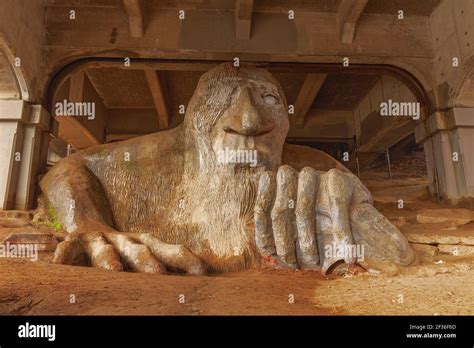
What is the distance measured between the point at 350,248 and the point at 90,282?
1.73m

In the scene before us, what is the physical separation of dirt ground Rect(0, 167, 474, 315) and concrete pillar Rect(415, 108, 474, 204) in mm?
2420

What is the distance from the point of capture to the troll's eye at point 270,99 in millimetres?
3484

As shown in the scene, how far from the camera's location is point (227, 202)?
322cm

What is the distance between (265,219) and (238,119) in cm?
96

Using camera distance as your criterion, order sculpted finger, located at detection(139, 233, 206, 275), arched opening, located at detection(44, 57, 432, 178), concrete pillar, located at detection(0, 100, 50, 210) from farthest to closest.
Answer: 1. arched opening, located at detection(44, 57, 432, 178)
2. concrete pillar, located at detection(0, 100, 50, 210)
3. sculpted finger, located at detection(139, 233, 206, 275)

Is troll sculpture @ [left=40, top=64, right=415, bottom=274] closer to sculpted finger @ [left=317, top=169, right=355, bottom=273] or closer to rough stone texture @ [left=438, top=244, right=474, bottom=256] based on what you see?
sculpted finger @ [left=317, top=169, right=355, bottom=273]

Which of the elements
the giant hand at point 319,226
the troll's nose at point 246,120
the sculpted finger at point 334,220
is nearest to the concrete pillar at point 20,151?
the troll's nose at point 246,120

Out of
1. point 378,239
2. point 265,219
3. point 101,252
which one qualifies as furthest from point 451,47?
point 101,252

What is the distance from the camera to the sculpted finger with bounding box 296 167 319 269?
106 inches

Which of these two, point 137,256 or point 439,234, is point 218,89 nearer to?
point 137,256

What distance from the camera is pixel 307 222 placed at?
106 inches

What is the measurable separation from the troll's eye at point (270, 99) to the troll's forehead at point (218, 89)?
76 millimetres

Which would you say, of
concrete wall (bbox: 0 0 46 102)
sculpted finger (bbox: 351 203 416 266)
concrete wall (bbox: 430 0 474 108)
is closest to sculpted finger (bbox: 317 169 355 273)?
sculpted finger (bbox: 351 203 416 266)

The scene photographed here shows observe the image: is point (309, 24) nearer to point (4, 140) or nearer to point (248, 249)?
point (248, 249)
